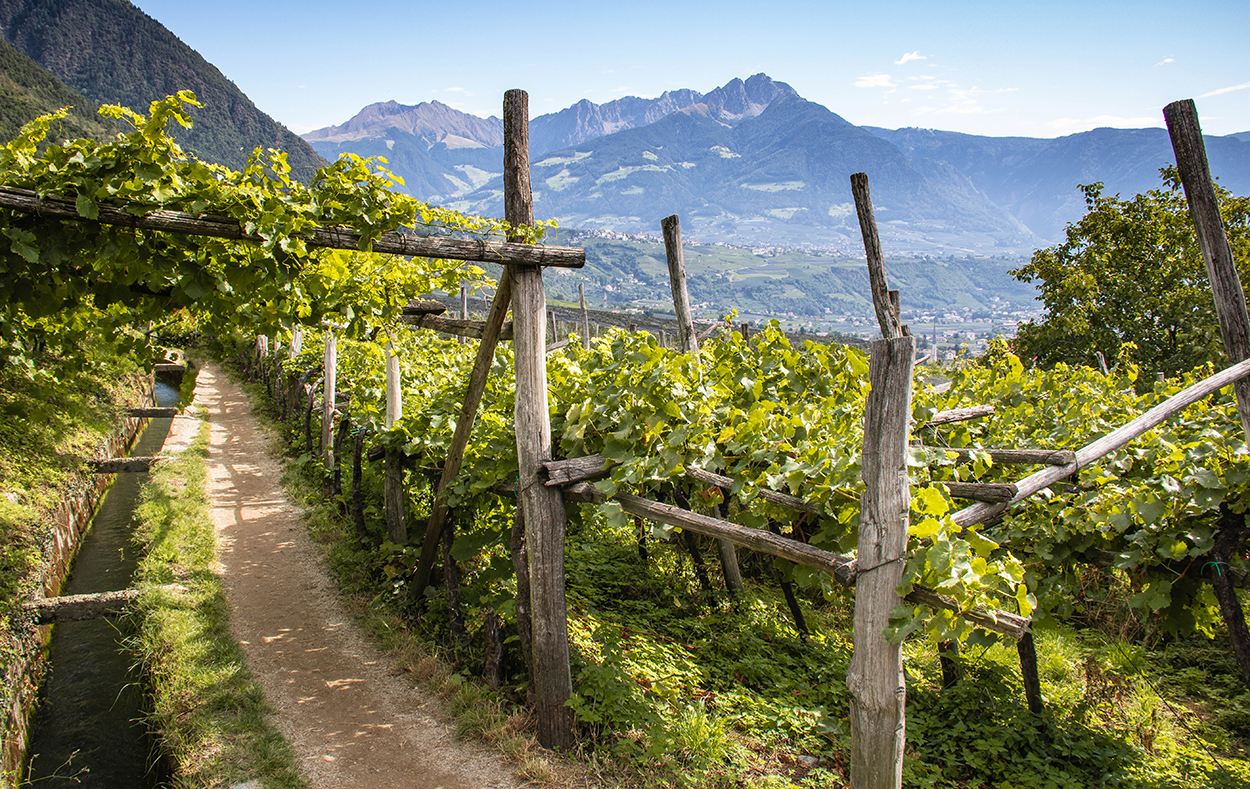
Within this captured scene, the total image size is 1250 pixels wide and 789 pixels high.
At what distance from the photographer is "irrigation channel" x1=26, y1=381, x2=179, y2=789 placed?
5102 millimetres

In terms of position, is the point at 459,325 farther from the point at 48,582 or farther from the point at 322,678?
the point at 48,582

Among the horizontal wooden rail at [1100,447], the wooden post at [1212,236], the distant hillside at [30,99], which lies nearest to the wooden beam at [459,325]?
the horizontal wooden rail at [1100,447]

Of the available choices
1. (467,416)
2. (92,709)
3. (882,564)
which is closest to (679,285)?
(467,416)

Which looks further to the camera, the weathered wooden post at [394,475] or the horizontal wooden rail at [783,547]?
the weathered wooden post at [394,475]

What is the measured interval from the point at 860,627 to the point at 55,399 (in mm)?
12649

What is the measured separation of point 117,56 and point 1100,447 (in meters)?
140

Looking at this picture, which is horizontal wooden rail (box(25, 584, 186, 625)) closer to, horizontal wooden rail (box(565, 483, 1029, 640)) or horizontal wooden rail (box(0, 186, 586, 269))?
horizontal wooden rail (box(0, 186, 586, 269))

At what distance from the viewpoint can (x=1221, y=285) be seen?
411cm

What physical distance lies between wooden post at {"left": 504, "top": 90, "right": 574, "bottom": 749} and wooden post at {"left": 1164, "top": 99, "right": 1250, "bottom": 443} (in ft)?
12.4

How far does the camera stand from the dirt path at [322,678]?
4.22 m

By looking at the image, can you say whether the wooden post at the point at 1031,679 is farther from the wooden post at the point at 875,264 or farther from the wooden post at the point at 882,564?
the wooden post at the point at 875,264

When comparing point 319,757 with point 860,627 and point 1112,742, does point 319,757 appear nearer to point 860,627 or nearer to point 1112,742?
point 860,627

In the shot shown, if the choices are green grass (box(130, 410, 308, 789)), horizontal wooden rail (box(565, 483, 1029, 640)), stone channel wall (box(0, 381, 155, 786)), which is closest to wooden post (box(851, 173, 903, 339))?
horizontal wooden rail (box(565, 483, 1029, 640))

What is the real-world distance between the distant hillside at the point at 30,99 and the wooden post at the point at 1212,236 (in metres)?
49.6
